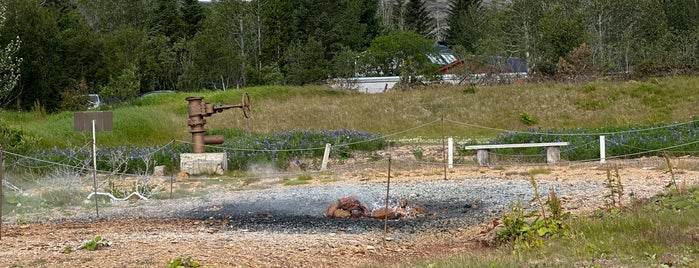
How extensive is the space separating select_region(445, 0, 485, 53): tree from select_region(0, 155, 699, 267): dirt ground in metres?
58.1

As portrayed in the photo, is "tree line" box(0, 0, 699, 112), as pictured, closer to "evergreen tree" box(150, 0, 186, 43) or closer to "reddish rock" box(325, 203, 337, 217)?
"evergreen tree" box(150, 0, 186, 43)

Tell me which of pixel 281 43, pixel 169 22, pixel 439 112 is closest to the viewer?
pixel 439 112

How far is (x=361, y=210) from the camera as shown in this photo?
38.0 ft

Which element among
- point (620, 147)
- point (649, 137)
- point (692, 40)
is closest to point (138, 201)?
point (620, 147)

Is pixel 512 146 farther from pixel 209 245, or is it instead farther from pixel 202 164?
pixel 209 245

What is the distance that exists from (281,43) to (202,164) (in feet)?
146

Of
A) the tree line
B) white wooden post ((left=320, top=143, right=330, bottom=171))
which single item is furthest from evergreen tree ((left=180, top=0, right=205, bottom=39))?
white wooden post ((left=320, top=143, right=330, bottom=171))

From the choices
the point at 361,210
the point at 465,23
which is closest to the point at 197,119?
the point at 361,210

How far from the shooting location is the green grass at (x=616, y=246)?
6934mm

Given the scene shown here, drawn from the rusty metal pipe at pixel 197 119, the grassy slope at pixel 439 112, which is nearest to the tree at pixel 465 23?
the grassy slope at pixel 439 112

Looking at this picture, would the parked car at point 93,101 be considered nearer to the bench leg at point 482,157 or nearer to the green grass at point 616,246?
the bench leg at point 482,157

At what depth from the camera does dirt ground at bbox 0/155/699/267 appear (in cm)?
815

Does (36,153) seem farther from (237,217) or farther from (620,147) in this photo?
(620,147)

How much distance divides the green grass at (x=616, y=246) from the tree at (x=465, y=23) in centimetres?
5921
